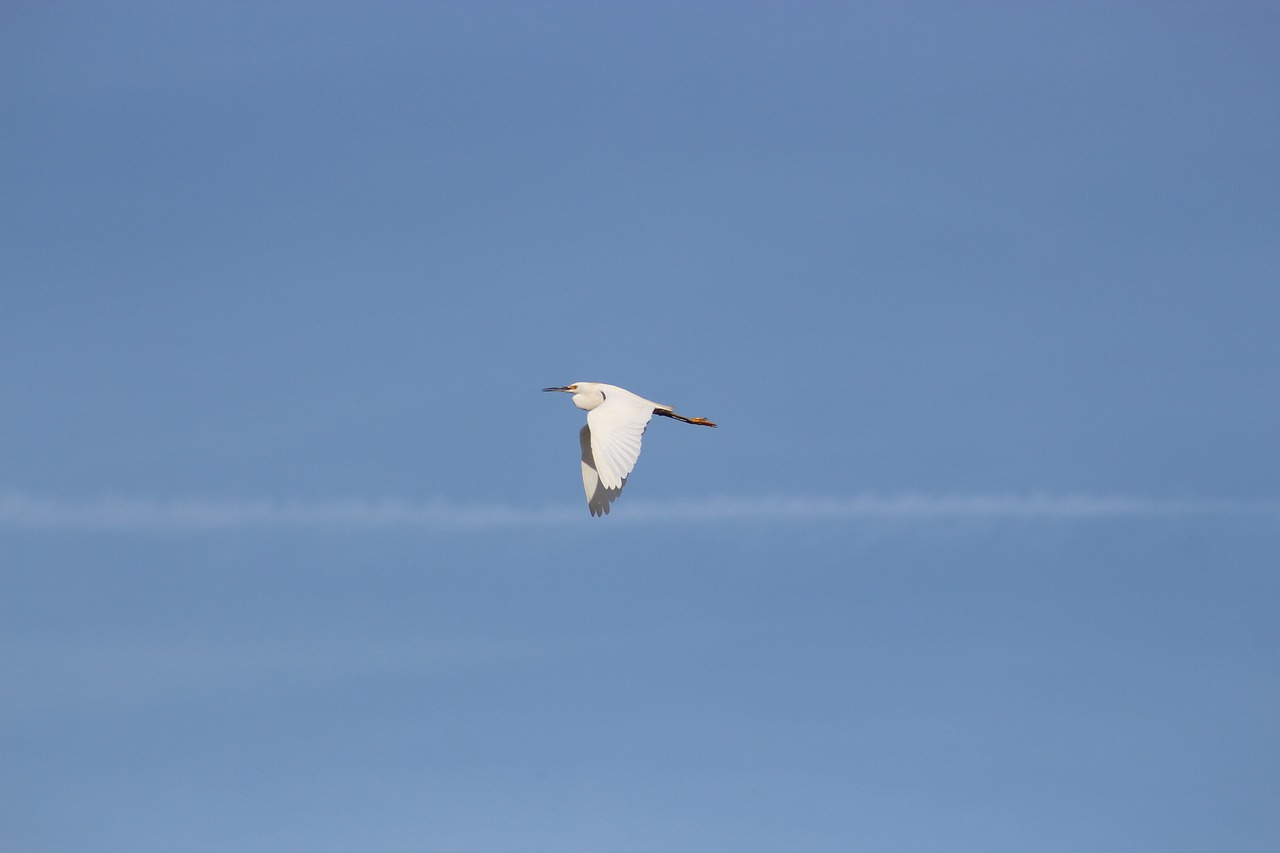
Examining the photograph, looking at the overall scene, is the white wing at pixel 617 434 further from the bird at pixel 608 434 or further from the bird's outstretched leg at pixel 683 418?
the bird's outstretched leg at pixel 683 418

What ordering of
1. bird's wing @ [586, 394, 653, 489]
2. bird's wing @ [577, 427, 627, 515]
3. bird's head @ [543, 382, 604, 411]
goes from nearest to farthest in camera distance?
bird's wing @ [586, 394, 653, 489] < bird's wing @ [577, 427, 627, 515] < bird's head @ [543, 382, 604, 411]

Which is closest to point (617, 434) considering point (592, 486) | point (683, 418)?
point (592, 486)

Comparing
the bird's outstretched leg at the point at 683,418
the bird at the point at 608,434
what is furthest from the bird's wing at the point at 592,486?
the bird's outstretched leg at the point at 683,418

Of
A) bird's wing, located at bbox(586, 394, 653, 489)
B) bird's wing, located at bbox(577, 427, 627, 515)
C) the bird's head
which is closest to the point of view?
bird's wing, located at bbox(586, 394, 653, 489)

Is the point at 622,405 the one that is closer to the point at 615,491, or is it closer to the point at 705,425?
the point at 615,491

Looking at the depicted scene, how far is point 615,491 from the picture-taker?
31.7 metres

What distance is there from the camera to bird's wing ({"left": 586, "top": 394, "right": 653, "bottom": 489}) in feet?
98.5

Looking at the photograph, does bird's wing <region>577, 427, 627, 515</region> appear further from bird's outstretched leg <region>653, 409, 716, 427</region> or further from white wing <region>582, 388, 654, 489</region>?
bird's outstretched leg <region>653, 409, 716, 427</region>

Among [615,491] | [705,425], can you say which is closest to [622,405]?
[615,491]

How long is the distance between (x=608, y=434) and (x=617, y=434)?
0.18 metres

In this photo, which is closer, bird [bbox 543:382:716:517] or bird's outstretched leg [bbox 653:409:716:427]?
bird [bbox 543:382:716:517]

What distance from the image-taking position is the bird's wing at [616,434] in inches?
1182

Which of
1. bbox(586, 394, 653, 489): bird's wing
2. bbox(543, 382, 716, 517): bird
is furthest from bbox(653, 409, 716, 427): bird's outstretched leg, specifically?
bbox(586, 394, 653, 489): bird's wing

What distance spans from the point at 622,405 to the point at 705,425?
4634mm
